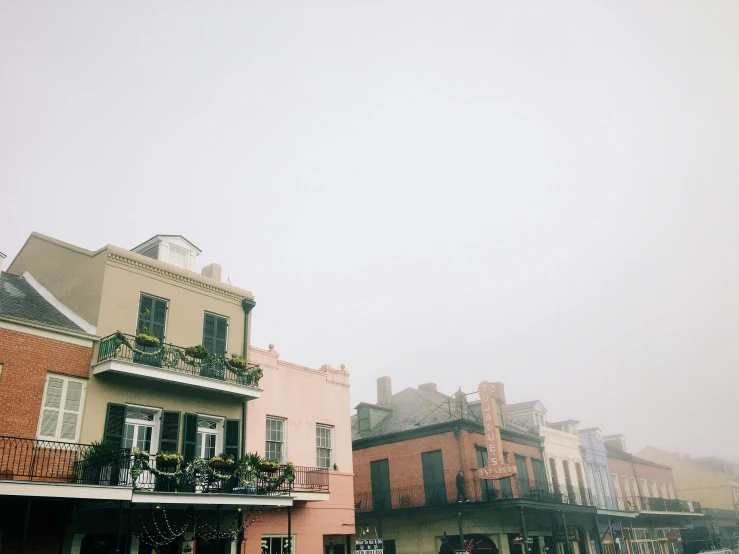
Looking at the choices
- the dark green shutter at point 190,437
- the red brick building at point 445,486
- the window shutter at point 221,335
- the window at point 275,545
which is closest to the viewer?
the dark green shutter at point 190,437

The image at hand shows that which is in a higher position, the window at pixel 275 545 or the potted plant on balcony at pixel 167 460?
the potted plant on balcony at pixel 167 460

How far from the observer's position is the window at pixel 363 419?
32.7m

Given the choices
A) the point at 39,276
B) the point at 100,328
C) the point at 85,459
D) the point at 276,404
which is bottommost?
the point at 85,459

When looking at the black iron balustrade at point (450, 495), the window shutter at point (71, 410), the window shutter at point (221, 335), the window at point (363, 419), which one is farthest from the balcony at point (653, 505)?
the window shutter at point (71, 410)

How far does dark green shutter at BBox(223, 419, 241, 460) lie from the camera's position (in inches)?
746

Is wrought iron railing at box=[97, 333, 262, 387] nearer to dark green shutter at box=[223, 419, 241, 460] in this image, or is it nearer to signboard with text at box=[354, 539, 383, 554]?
dark green shutter at box=[223, 419, 241, 460]

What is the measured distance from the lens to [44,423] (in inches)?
599

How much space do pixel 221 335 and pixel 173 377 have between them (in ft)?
11.1

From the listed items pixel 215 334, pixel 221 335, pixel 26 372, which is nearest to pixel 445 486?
pixel 221 335

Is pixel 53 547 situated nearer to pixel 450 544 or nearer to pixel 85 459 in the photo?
pixel 85 459

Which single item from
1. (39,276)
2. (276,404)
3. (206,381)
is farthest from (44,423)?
(276,404)

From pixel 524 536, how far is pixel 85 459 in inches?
756

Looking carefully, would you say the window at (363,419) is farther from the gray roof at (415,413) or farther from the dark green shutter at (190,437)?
the dark green shutter at (190,437)

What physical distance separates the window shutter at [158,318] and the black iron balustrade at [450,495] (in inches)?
649
